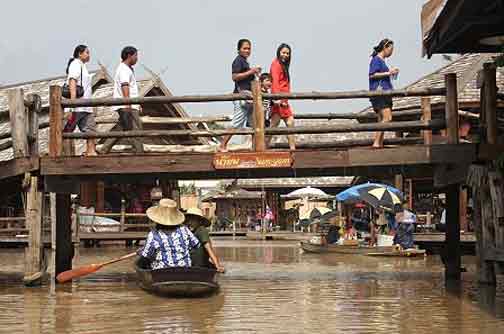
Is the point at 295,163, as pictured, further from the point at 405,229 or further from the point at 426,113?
the point at 405,229

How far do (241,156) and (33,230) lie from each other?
2.99 meters

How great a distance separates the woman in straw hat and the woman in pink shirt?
6.46 ft

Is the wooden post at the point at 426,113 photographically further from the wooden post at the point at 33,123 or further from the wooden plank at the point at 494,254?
the wooden post at the point at 33,123

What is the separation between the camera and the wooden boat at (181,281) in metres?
9.30

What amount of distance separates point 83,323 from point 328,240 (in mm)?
14670

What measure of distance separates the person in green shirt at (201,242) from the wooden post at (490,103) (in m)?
3.64

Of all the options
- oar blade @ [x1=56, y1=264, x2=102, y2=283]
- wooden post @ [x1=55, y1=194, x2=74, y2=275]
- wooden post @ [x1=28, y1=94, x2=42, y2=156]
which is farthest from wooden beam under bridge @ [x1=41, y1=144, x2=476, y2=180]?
oar blade @ [x1=56, y1=264, x2=102, y2=283]

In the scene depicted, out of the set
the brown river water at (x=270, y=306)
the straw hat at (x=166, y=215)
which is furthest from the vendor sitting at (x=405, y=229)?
the straw hat at (x=166, y=215)

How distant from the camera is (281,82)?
10.8 m

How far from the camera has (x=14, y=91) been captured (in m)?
10.5

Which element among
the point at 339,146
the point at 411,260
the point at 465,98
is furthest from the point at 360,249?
the point at 339,146

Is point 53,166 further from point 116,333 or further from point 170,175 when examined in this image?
point 116,333

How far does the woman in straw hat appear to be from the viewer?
9605 millimetres

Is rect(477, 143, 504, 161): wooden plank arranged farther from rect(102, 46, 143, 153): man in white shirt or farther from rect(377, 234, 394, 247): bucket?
rect(377, 234, 394, 247): bucket
